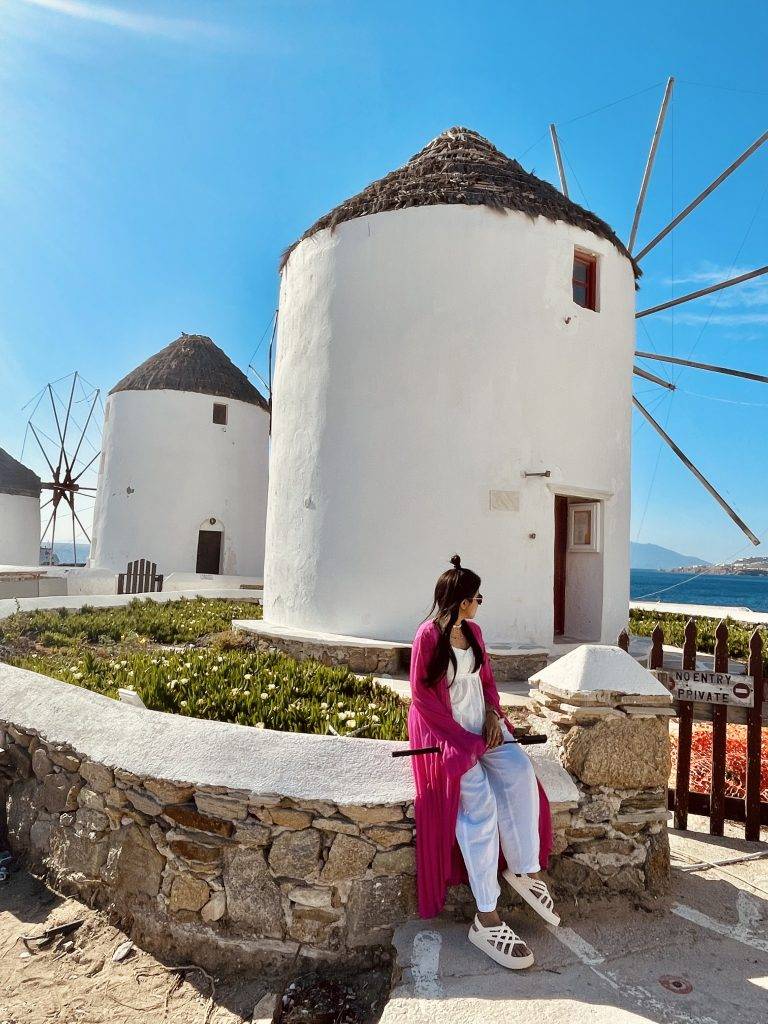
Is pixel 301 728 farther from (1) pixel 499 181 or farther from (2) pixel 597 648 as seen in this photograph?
(1) pixel 499 181

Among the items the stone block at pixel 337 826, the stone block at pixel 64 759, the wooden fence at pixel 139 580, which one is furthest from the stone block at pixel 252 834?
the wooden fence at pixel 139 580

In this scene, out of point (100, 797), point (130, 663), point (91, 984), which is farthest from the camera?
point (130, 663)

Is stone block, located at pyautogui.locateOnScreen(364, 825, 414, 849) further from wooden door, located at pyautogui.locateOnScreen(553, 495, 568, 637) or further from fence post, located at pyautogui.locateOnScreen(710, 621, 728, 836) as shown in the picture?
wooden door, located at pyautogui.locateOnScreen(553, 495, 568, 637)

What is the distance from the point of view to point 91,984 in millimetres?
3498

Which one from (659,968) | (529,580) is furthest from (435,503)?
(659,968)

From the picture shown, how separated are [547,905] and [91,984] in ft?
7.59

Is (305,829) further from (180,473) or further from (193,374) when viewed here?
(193,374)

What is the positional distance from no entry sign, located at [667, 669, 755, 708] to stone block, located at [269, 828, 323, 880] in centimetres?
232

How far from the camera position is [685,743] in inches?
166

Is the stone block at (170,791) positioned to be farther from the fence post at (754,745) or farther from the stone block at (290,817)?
the fence post at (754,745)

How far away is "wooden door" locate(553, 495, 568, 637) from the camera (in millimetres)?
8820

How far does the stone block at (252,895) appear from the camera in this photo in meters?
3.41

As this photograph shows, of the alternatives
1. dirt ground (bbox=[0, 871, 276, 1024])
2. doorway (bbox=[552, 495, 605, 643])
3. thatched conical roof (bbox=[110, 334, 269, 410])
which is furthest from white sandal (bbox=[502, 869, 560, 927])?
thatched conical roof (bbox=[110, 334, 269, 410])

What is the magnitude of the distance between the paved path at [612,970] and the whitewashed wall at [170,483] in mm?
15379
